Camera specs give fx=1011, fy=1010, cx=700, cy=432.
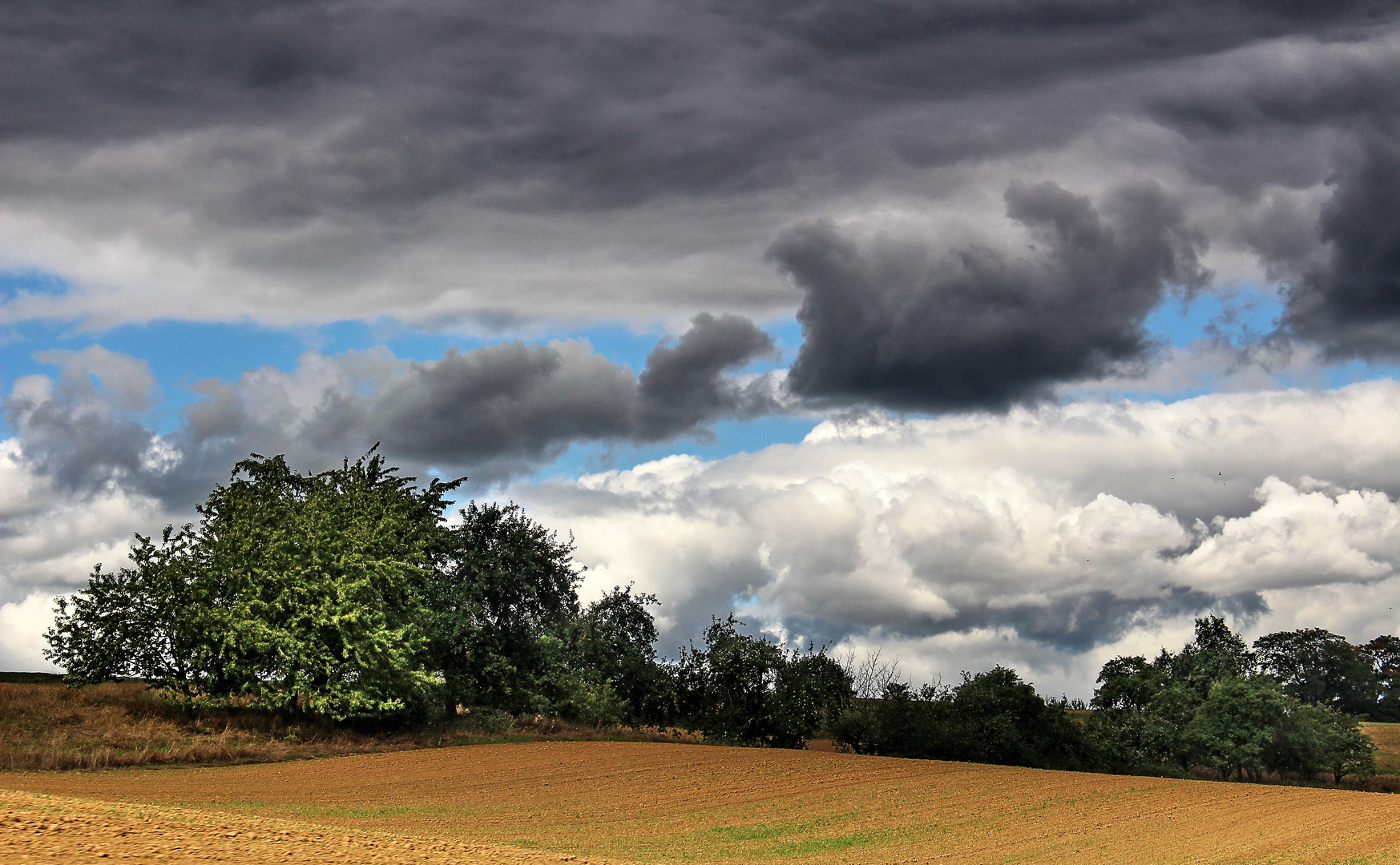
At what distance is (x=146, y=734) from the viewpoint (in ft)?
120

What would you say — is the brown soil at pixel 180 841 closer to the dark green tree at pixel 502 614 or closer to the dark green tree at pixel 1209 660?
the dark green tree at pixel 502 614

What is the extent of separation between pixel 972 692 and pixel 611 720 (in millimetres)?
18613

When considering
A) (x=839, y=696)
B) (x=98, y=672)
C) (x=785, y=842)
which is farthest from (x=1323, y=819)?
(x=98, y=672)

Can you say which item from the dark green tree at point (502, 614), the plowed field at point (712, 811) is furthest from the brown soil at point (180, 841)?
the dark green tree at point (502, 614)

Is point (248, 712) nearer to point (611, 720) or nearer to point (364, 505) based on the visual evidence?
point (364, 505)

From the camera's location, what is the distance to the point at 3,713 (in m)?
36.6

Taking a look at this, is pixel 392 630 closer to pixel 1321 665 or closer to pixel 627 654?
pixel 627 654

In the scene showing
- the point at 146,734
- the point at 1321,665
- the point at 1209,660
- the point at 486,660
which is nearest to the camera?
the point at 146,734

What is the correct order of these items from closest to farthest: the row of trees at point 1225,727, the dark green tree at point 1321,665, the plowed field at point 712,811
Result: the plowed field at point 712,811 → the row of trees at point 1225,727 → the dark green tree at point 1321,665

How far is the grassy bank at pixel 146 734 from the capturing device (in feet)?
110

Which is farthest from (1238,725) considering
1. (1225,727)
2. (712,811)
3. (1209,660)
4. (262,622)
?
(262,622)

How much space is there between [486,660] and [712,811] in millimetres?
22785

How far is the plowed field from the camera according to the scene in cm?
2061

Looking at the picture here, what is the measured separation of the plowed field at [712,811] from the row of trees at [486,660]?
5.23m
